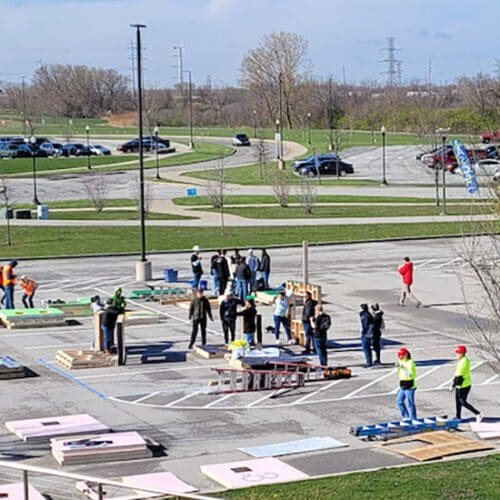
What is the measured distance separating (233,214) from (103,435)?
42.0 meters

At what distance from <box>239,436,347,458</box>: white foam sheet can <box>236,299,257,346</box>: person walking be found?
7.06 m

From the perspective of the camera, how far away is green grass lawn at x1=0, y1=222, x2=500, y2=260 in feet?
159

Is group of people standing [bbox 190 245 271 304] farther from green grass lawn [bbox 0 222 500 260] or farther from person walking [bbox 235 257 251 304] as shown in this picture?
green grass lawn [bbox 0 222 500 260]

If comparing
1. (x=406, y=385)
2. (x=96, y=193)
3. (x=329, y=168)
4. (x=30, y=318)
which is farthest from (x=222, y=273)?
(x=329, y=168)

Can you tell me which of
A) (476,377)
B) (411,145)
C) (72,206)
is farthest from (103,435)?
(411,145)

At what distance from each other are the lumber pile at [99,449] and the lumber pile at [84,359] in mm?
6452

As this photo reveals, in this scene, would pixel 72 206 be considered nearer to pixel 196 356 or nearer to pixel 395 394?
pixel 196 356

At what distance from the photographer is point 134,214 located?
202 feet

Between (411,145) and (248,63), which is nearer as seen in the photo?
(411,145)

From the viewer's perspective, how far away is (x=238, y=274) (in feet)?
114

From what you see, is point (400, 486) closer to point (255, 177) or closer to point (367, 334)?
point (367, 334)

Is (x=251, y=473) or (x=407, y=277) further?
(x=407, y=277)

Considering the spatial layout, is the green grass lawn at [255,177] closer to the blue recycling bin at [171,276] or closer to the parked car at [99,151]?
the parked car at [99,151]

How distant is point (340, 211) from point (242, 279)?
2801cm
